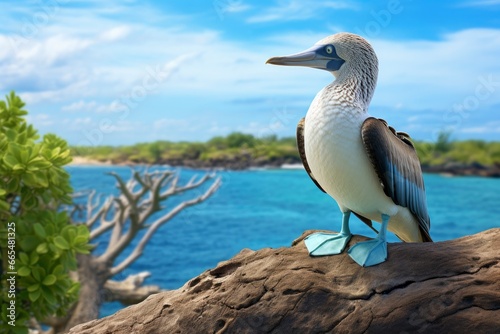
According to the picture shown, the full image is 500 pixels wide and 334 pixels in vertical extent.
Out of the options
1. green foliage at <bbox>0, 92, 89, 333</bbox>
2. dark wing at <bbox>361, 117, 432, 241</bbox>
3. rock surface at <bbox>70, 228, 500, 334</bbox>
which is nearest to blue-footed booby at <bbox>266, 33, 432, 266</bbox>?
dark wing at <bbox>361, 117, 432, 241</bbox>

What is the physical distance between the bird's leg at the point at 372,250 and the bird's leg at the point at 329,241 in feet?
0.20

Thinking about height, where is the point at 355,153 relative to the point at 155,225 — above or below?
above

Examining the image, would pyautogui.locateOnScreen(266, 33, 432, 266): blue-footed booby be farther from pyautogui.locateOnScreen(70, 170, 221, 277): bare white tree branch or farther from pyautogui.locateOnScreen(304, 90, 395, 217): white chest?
pyautogui.locateOnScreen(70, 170, 221, 277): bare white tree branch

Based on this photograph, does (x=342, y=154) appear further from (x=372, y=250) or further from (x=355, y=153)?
(x=372, y=250)

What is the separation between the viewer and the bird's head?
2236 mm

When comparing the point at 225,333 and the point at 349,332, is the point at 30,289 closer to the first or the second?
the point at 225,333

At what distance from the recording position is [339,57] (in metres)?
2.25

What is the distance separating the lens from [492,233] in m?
2.28

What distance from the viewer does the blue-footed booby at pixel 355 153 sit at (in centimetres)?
213

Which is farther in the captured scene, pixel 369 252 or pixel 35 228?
pixel 35 228

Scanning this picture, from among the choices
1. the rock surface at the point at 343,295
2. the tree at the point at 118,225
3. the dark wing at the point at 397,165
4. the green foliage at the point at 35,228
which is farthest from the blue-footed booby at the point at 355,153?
the tree at the point at 118,225

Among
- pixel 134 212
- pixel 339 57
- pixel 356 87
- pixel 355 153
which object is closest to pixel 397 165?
pixel 355 153

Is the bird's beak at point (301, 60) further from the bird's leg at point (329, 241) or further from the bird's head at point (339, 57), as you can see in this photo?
the bird's leg at point (329, 241)

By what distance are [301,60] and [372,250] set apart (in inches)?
31.8
